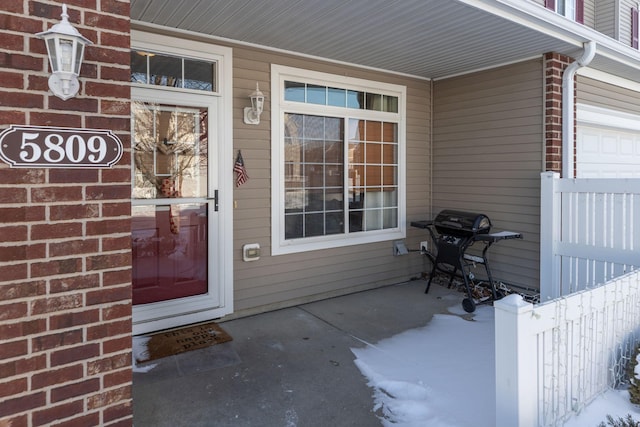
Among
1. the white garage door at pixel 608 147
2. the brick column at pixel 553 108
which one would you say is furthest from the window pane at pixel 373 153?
the white garage door at pixel 608 147

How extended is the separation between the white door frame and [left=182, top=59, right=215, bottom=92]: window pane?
0.06 meters

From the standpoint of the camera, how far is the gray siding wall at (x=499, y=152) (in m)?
4.63

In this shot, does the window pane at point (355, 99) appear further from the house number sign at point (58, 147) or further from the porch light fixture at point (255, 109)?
the house number sign at point (58, 147)

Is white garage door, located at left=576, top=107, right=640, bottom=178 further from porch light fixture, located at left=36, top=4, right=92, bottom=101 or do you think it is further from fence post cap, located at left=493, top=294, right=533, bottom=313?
porch light fixture, located at left=36, top=4, right=92, bottom=101

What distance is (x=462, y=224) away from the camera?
4.63m

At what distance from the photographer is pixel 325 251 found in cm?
475

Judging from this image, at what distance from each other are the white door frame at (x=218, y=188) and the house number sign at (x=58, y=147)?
203 centimetres

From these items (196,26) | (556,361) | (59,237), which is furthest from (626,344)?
(196,26)

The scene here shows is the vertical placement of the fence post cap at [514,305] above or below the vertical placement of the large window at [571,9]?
below

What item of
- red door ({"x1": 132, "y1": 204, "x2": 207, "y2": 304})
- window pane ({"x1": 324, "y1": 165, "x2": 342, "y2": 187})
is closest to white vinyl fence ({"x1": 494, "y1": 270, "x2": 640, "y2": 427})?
red door ({"x1": 132, "y1": 204, "x2": 207, "y2": 304})

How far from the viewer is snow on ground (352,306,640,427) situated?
2.35m

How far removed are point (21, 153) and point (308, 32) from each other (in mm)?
2807

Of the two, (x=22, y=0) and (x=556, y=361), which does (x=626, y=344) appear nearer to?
(x=556, y=361)

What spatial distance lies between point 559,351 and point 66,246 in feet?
7.23
